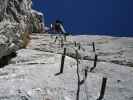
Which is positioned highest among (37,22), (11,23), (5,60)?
(11,23)

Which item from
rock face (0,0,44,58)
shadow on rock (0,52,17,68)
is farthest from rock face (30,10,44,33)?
shadow on rock (0,52,17,68)

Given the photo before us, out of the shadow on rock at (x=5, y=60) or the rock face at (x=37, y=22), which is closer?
the shadow on rock at (x=5, y=60)

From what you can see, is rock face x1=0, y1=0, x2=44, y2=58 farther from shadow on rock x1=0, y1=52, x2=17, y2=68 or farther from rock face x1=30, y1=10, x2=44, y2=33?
rock face x1=30, y1=10, x2=44, y2=33

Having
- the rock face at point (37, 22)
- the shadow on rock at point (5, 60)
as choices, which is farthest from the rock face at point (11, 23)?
the rock face at point (37, 22)

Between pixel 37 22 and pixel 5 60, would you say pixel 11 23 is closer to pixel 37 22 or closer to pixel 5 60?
pixel 5 60

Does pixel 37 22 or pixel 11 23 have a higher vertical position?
pixel 11 23

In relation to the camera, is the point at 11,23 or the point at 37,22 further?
the point at 37,22

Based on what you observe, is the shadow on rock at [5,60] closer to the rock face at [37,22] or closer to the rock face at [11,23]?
the rock face at [11,23]

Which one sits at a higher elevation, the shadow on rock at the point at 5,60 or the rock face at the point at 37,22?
the rock face at the point at 37,22

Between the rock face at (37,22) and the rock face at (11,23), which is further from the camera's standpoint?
the rock face at (37,22)

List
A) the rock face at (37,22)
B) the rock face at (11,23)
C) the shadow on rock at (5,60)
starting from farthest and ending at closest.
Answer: the rock face at (37,22) < the shadow on rock at (5,60) < the rock face at (11,23)

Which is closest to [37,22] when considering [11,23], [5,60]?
[11,23]

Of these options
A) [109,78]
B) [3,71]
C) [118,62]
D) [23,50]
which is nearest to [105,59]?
[118,62]

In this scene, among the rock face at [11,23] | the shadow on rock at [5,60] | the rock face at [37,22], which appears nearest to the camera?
the rock face at [11,23]
